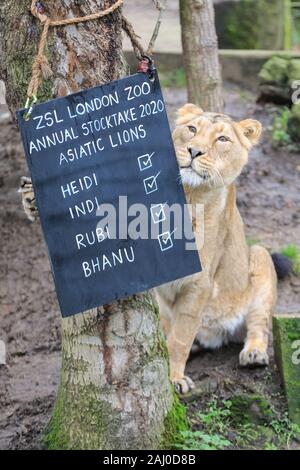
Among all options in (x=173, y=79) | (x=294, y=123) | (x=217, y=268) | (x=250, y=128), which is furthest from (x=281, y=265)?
(x=173, y=79)

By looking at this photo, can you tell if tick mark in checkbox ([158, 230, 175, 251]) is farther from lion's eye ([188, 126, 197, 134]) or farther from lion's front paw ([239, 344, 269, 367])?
lion's front paw ([239, 344, 269, 367])

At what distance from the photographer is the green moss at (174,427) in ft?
14.0

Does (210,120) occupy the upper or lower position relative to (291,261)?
upper

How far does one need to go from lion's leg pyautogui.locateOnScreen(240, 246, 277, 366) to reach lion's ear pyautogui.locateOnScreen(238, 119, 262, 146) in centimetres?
104

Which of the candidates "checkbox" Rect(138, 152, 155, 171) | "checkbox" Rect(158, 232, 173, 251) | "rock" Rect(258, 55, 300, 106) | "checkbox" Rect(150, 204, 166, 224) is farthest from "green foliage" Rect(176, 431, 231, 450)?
"rock" Rect(258, 55, 300, 106)

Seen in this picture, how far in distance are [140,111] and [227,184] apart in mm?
1589

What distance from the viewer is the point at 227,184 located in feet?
17.4

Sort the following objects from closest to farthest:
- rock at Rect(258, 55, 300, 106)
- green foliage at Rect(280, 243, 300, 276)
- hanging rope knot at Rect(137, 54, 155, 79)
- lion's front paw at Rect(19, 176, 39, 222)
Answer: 1. hanging rope knot at Rect(137, 54, 155, 79)
2. lion's front paw at Rect(19, 176, 39, 222)
3. green foliage at Rect(280, 243, 300, 276)
4. rock at Rect(258, 55, 300, 106)

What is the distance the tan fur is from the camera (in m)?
5.12

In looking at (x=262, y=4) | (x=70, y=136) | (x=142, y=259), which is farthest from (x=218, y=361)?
(x=262, y=4)

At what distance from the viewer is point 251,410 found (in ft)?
15.7

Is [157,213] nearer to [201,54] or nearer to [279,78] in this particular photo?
[201,54]

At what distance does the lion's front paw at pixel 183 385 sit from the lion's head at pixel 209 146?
3.59 feet
